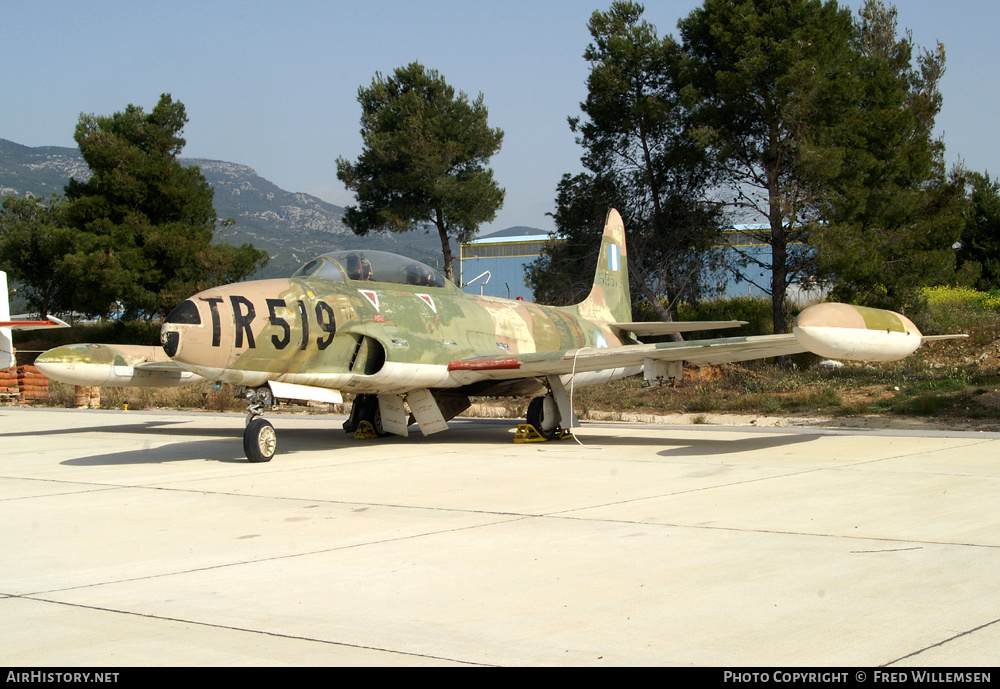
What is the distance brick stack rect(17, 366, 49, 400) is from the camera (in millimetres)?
26750

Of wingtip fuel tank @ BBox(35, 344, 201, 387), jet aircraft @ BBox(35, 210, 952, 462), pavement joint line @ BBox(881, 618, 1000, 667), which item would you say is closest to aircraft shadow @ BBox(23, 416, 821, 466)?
jet aircraft @ BBox(35, 210, 952, 462)

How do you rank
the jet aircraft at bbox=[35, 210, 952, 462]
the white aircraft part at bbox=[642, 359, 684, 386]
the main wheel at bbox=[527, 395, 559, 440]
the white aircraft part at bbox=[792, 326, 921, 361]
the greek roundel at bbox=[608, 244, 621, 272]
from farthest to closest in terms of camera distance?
the greek roundel at bbox=[608, 244, 621, 272] → the main wheel at bbox=[527, 395, 559, 440] → the white aircraft part at bbox=[642, 359, 684, 386] → the jet aircraft at bbox=[35, 210, 952, 462] → the white aircraft part at bbox=[792, 326, 921, 361]

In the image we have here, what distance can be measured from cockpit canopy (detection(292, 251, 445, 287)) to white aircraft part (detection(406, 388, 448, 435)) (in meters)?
1.67

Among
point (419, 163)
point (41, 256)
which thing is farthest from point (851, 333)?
point (41, 256)

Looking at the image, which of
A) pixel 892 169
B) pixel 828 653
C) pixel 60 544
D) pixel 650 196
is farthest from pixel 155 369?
pixel 892 169

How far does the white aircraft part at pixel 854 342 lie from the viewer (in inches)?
356

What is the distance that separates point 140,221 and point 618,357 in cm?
2742

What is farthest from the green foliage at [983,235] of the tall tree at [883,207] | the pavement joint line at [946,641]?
the pavement joint line at [946,641]

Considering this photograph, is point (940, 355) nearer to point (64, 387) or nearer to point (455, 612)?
point (455, 612)

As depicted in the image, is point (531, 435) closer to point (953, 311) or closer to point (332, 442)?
point (332, 442)

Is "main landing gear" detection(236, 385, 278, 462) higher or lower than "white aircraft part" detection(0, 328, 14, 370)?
lower

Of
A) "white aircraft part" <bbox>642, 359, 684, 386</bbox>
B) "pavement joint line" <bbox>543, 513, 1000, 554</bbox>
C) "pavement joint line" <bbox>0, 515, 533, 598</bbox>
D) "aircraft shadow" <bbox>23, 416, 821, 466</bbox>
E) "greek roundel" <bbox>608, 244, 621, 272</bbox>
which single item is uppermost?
"greek roundel" <bbox>608, 244, 621, 272</bbox>

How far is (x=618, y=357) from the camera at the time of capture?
11812mm

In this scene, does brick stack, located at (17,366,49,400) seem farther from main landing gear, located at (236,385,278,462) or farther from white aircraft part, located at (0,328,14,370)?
main landing gear, located at (236,385,278,462)
